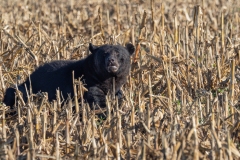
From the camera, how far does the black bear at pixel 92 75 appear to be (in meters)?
9.80

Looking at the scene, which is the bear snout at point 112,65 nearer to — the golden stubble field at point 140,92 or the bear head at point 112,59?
the bear head at point 112,59

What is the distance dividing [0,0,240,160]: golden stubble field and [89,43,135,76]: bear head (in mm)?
338

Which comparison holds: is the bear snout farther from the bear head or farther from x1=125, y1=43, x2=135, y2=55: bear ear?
x1=125, y1=43, x2=135, y2=55: bear ear

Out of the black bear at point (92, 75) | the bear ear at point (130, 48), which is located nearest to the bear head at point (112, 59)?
the black bear at point (92, 75)

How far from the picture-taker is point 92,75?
394 inches

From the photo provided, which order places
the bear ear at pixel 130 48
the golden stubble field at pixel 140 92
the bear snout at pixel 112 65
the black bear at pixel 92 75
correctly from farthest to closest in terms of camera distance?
the bear ear at pixel 130 48 < the black bear at pixel 92 75 < the bear snout at pixel 112 65 < the golden stubble field at pixel 140 92

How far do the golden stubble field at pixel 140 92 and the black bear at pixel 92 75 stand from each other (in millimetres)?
240

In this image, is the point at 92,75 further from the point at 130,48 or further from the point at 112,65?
the point at 130,48

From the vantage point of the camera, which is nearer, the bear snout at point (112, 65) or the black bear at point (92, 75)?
the bear snout at point (112, 65)

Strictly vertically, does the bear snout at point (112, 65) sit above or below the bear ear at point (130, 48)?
below

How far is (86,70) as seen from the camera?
9.99 meters

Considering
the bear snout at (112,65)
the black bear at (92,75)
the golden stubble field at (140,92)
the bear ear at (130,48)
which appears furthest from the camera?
the bear ear at (130,48)

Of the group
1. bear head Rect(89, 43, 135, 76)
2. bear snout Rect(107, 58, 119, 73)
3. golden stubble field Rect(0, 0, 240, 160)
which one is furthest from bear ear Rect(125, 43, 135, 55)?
bear snout Rect(107, 58, 119, 73)

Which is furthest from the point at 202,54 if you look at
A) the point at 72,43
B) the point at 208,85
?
the point at 72,43
